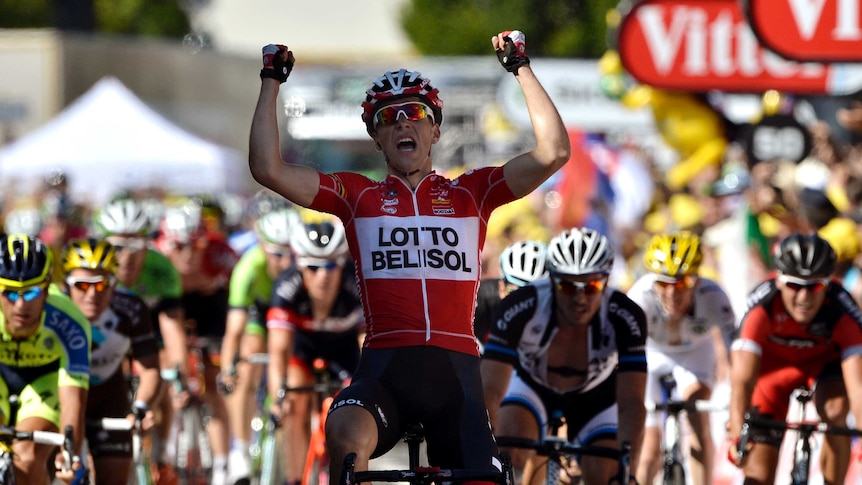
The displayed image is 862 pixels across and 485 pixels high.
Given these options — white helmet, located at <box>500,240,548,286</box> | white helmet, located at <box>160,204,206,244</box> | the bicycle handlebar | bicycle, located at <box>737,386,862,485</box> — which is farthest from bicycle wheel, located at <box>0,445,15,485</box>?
white helmet, located at <box>160,204,206,244</box>

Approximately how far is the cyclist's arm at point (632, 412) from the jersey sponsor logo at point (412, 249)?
181 centimetres

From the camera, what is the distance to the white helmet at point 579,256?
7.92 meters

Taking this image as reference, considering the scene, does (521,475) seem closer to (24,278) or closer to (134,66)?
(24,278)

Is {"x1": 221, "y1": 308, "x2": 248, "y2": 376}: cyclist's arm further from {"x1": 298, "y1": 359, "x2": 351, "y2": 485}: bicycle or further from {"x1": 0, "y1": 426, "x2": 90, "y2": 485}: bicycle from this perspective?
{"x1": 0, "y1": 426, "x2": 90, "y2": 485}: bicycle

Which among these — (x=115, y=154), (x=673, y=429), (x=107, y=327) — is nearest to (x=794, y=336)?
(x=673, y=429)

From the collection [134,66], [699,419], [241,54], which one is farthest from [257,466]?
[241,54]

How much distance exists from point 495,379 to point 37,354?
2393mm

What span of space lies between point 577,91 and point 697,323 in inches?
801

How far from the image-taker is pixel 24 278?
791 cm

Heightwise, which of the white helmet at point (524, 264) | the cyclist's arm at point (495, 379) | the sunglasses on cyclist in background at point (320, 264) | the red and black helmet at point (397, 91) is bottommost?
the cyclist's arm at point (495, 379)

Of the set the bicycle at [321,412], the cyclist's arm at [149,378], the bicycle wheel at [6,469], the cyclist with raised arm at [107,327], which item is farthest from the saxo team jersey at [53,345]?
the bicycle at [321,412]

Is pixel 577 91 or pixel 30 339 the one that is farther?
pixel 577 91

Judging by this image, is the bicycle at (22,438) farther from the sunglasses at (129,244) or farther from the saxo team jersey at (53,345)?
the sunglasses at (129,244)

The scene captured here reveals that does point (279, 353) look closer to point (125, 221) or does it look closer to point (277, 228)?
point (125, 221)
